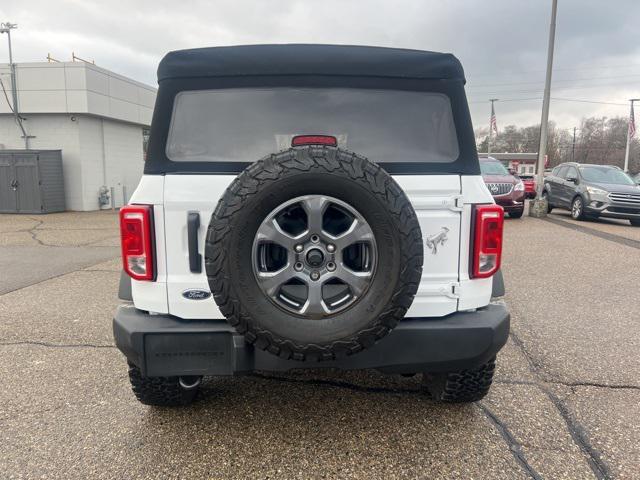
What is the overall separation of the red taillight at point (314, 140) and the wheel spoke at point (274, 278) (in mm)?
706

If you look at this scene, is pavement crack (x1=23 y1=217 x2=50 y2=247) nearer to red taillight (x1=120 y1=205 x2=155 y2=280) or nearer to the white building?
the white building

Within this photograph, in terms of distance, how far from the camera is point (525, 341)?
12.9 feet

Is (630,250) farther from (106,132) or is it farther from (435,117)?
(106,132)

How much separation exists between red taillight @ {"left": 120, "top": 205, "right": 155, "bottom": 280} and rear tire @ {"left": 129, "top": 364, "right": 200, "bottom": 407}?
643 millimetres

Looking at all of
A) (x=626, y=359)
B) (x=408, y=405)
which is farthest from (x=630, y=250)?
(x=408, y=405)

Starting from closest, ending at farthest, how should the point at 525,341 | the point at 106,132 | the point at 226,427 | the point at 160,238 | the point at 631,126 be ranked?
the point at 160,238
the point at 226,427
the point at 525,341
the point at 106,132
the point at 631,126

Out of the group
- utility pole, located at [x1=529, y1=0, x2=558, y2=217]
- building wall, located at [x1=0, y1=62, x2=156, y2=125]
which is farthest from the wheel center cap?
building wall, located at [x1=0, y1=62, x2=156, y2=125]

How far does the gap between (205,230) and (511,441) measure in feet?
6.67

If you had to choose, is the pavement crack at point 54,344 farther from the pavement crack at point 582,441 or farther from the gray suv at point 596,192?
the gray suv at point 596,192

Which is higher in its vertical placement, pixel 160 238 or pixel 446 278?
pixel 160 238

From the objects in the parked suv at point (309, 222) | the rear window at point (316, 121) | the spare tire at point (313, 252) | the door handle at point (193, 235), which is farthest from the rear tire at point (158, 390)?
the rear window at point (316, 121)

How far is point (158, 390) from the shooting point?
2600 millimetres

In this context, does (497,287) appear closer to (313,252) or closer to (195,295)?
(313,252)

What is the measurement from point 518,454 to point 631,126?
151ft
